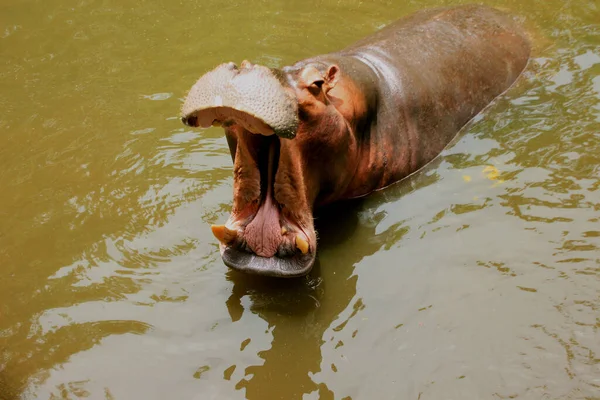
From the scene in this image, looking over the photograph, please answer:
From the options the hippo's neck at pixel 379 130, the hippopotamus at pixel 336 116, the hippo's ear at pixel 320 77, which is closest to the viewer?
the hippopotamus at pixel 336 116

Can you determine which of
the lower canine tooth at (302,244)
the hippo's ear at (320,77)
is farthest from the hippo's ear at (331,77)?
the lower canine tooth at (302,244)

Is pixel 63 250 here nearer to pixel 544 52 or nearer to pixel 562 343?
pixel 562 343

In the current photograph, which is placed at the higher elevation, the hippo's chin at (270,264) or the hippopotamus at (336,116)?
the hippopotamus at (336,116)

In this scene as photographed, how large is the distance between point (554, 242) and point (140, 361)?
2.32 metres

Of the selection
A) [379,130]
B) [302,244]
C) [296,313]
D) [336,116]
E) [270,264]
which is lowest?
[296,313]

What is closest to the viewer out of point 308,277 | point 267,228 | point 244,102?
point 244,102

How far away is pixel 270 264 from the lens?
10.9 ft

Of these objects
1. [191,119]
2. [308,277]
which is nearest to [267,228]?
[308,277]

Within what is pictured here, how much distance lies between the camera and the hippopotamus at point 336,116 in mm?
2906

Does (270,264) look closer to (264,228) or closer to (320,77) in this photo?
(264,228)

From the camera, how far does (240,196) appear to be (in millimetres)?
3408

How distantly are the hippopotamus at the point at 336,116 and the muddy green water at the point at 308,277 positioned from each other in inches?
7.7

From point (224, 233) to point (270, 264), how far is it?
0.95 ft

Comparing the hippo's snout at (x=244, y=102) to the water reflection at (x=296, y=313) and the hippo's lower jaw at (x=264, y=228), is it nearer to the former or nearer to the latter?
the hippo's lower jaw at (x=264, y=228)
